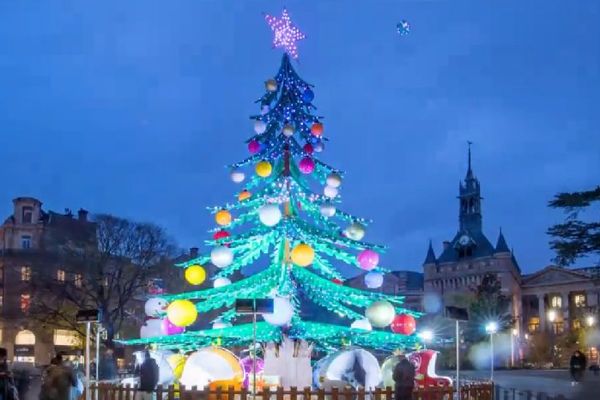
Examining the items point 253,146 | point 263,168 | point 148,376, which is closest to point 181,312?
point 148,376

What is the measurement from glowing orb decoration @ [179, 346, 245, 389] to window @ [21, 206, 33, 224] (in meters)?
52.8

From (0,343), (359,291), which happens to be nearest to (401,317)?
(359,291)

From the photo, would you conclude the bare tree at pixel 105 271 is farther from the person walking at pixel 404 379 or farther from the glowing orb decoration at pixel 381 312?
the person walking at pixel 404 379

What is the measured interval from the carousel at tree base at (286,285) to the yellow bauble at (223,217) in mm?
29

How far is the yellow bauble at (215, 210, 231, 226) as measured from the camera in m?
21.8

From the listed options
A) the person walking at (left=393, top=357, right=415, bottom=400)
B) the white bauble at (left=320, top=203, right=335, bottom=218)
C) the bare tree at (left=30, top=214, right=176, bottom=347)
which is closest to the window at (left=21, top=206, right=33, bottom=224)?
the bare tree at (left=30, top=214, right=176, bottom=347)

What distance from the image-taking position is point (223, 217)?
71.6 feet

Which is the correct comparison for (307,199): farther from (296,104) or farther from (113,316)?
(113,316)

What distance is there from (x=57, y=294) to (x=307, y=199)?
30506mm

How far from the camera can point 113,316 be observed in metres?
49.6

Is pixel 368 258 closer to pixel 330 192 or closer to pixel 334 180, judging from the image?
pixel 330 192

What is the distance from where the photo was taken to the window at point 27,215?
67.3 meters

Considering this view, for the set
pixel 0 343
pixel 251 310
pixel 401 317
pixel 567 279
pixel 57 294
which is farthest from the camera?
pixel 567 279

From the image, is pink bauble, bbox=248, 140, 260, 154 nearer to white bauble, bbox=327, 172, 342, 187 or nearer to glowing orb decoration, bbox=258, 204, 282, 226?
white bauble, bbox=327, 172, 342, 187
